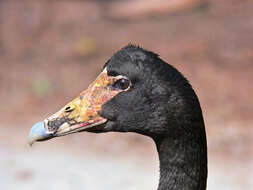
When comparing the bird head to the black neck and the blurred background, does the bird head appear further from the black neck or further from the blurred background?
the blurred background

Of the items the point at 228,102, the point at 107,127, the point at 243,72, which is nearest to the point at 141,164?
the point at 228,102

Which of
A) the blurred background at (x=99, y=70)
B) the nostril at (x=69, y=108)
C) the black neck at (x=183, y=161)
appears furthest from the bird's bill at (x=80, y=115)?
the blurred background at (x=99, y=70)

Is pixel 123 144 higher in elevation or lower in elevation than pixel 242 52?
lower

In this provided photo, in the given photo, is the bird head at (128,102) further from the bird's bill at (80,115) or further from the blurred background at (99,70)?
the blurred background at (99,70)

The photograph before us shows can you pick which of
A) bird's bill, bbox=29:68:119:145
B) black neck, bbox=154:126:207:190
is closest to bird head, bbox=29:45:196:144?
bird's bill, bbox=29:68:119:145

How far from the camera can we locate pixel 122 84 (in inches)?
Answer: 138

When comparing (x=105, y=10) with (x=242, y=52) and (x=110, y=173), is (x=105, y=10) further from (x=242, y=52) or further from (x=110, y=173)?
(x=110, y=173)

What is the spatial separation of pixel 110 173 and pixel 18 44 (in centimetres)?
479

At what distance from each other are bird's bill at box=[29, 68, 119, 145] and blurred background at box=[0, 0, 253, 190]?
3.71m

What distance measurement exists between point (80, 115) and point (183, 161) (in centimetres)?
72

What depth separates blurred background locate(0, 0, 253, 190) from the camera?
7441 millimetres

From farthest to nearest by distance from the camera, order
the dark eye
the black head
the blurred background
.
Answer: the blurred background < the dark eye < the black head

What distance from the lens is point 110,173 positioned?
24.3 ft

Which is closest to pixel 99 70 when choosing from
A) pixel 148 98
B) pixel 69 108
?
pixel 69 108
